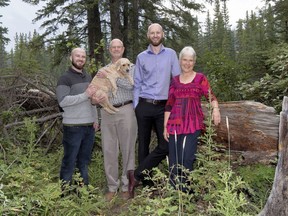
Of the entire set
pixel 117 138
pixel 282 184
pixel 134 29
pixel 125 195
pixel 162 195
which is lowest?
pixel 125 195

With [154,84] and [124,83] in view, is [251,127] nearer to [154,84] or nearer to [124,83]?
[154,84]

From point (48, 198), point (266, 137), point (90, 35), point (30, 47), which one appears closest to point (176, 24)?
point (90, 35)

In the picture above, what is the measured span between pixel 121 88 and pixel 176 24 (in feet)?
31.4

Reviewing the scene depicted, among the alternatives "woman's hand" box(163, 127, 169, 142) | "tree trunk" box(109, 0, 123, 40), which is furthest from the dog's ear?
"tree trunk" box(109, 0, 123, 40)

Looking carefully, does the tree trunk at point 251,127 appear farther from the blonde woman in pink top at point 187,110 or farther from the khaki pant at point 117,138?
the khaki pant at point 117,138

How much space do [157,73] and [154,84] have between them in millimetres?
160

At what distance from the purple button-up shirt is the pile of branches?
2.83 m

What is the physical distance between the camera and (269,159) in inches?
212

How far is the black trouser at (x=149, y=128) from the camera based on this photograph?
4.94 metres

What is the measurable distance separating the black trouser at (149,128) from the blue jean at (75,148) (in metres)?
0.76

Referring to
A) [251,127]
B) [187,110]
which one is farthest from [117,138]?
[251,127]

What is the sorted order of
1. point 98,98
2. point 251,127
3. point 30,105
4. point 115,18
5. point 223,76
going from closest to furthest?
point 98,98, point 251,127, point 30,105, point 223,76, point 115,18

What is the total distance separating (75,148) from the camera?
16.3 ft

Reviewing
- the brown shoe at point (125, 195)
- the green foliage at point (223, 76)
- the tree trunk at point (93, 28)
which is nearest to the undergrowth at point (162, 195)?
the brown shoe at point (125, 195)
